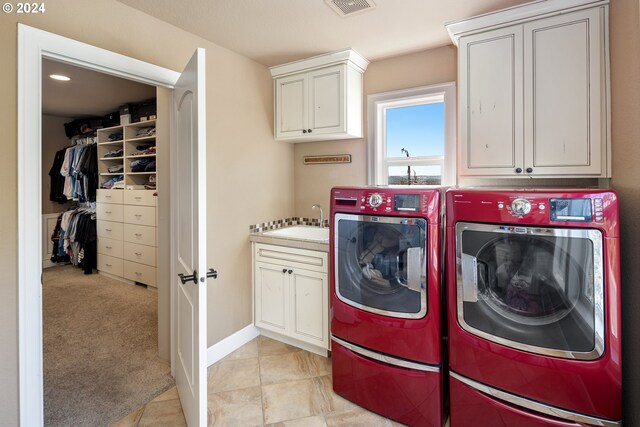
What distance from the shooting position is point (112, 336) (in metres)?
2.94

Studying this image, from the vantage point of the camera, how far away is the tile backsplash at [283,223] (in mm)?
2986

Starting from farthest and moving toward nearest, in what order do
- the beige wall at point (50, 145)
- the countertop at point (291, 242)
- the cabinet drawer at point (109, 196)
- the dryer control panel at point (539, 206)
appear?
the beige wall at point (50, 145) < the cabinet drawer at point (109, 196) < the countertop at point (291, 242) < the dryer control panel at point (539, 206)

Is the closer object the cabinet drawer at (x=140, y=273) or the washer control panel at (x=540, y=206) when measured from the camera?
the washer control panel at (x=540, y=206)

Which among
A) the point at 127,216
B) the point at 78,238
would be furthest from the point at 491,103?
the point at 78,238

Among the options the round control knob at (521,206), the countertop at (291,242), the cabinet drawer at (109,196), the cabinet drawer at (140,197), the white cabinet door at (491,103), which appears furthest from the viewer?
the cabinet drawer at (109,196)

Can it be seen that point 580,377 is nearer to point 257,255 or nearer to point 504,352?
point 504,352

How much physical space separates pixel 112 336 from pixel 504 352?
311 cm

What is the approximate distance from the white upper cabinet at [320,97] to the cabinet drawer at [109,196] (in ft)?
9.41

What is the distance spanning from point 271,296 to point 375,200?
1404 millimetres

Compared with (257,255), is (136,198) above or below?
above

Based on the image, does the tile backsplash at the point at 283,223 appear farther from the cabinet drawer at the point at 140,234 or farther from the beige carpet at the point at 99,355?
the cabinet drawer at the point at 140,234

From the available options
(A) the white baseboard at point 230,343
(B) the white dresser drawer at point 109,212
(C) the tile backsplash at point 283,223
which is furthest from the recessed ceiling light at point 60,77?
(A) the white baseboard at point 230,343

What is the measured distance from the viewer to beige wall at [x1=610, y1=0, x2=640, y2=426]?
148 cm

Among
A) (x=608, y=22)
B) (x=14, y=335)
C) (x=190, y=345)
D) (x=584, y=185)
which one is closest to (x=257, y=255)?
(x=190, y=345)
